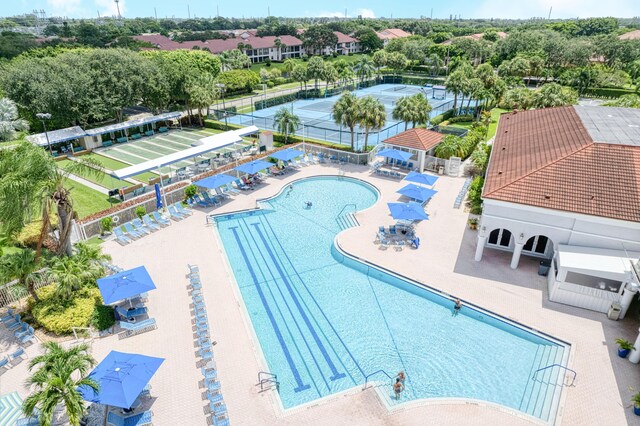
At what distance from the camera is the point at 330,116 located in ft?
190

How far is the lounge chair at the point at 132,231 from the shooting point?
25844mm

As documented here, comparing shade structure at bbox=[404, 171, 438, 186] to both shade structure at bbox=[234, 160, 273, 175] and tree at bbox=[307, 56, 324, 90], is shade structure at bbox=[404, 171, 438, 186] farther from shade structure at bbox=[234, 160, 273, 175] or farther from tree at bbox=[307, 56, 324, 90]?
tree at bbox=[307, 56, 324, 90]

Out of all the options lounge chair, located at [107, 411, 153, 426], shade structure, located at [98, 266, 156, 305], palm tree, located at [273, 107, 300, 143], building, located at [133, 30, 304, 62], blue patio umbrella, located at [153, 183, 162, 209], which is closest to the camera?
lounge chair, located at [107, 411, 153, 426]

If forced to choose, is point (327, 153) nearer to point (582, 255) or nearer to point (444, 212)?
point (444, 212)

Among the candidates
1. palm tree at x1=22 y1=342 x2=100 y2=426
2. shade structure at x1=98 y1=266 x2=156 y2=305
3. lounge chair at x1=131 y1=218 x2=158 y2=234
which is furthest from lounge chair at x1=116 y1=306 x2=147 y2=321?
lounge chair at x1=131 y1=218 x2=158 y2=234

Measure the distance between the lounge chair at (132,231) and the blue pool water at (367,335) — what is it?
5.42m

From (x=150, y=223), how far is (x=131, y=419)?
1590 centimetres

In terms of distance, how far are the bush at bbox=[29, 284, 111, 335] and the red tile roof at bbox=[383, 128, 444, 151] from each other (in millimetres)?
27236

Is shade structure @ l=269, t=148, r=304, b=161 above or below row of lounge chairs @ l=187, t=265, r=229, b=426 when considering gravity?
above

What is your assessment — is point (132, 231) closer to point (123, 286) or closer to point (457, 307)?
point (123, 286)

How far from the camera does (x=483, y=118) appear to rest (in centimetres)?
4947

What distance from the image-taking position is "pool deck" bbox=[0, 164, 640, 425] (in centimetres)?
1422

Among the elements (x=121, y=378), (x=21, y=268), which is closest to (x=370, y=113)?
(x=21, y=268)

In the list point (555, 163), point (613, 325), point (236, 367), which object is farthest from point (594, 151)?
point (236, 367)
